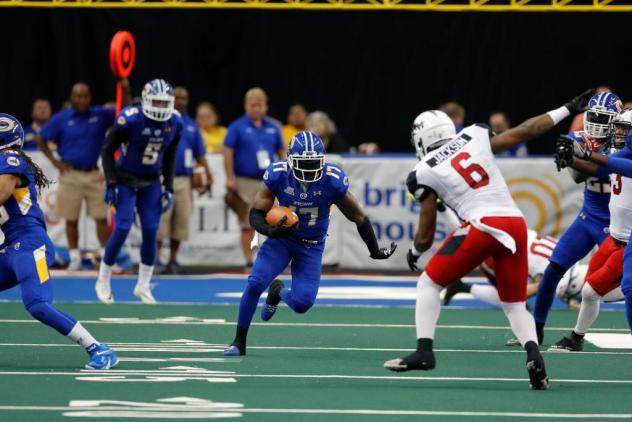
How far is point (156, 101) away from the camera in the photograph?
40.6 ft

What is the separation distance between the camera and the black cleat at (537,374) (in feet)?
26.9

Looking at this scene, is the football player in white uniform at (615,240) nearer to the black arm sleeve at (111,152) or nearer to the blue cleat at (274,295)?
the blue cleat at (274,295)

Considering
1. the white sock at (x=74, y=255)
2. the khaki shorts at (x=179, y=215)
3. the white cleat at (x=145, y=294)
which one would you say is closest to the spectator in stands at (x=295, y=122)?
the khaki shorts at (x=179, y=215)

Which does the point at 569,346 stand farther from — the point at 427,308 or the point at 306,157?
the point at 306,157

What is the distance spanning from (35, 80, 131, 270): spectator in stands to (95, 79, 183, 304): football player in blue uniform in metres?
2.67

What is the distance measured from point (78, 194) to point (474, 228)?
25.8 feet

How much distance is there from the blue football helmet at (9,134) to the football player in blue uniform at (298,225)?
1.70 m

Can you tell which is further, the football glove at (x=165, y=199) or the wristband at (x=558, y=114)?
the football glove at (x=165, y=199)

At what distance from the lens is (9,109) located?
19266mm

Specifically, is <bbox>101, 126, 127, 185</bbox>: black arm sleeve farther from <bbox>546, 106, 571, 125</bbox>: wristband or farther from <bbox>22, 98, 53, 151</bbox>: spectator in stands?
<bbox>22, 98, 53, 151</bbox>: spectator in stands

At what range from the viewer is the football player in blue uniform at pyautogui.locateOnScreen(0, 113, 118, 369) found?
8.70 m

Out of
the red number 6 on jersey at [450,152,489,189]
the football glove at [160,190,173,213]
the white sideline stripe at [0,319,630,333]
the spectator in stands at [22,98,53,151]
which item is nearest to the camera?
the red number 6 on jersey at [450,152,489,189]

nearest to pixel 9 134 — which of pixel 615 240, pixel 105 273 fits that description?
pixel 105 273

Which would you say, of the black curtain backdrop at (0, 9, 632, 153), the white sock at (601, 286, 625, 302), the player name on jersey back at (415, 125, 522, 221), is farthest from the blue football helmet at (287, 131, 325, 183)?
the black curtain backdrop at (0, 9, 632, 153)
